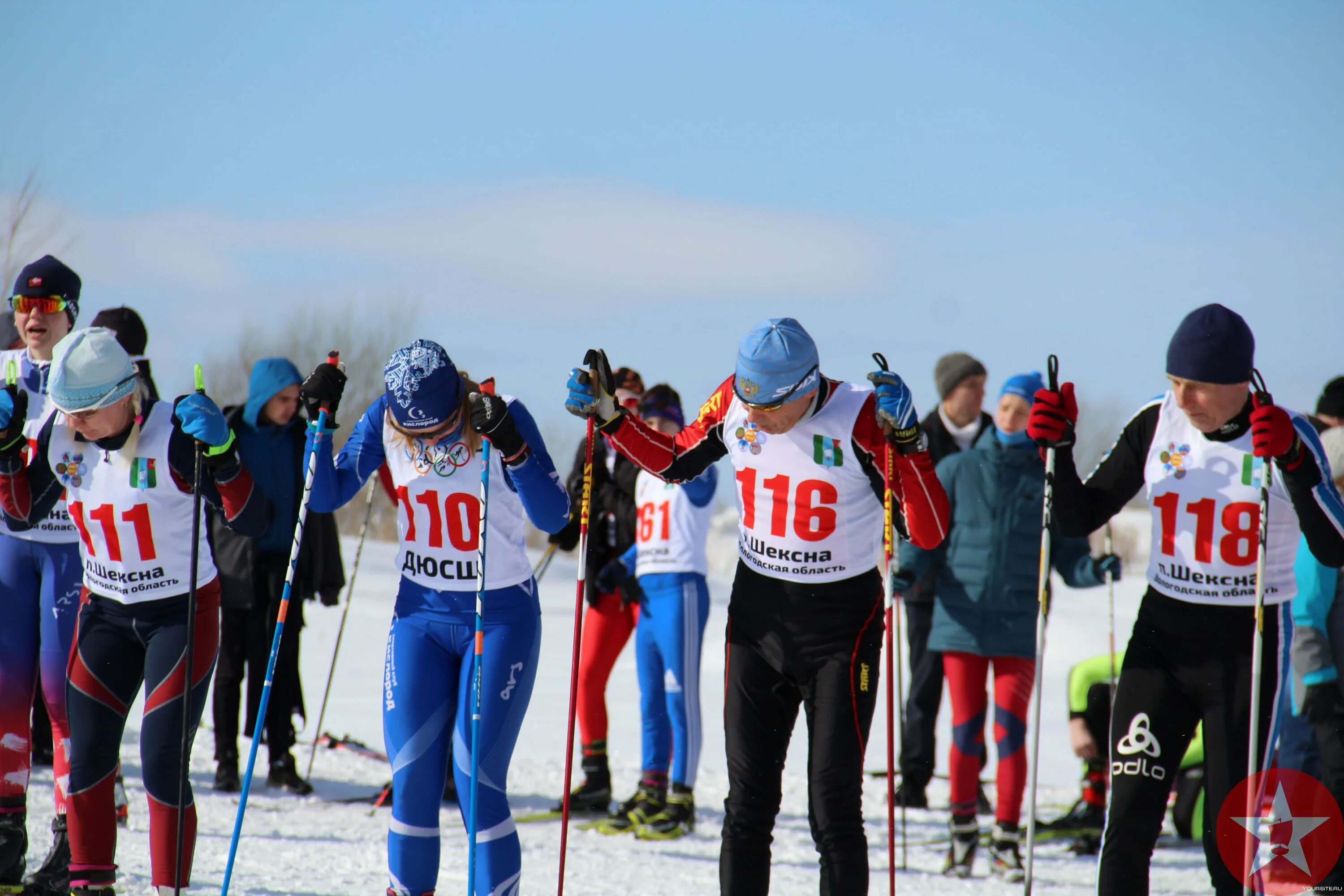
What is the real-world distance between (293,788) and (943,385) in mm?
4247

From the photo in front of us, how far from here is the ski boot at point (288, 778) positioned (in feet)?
23.4

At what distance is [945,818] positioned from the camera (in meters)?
7.14

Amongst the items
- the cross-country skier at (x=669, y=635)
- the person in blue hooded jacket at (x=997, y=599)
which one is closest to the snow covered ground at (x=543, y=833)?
the cross-country skier at (x=669, y=635)

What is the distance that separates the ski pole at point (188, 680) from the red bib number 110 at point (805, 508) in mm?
1950

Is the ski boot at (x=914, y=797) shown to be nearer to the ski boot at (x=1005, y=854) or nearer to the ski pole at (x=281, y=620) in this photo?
the ski boot at (x=1005, y=854)

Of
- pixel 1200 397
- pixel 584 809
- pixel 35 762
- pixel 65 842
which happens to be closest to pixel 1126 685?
pixel 1200 397

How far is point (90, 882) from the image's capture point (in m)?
4.38

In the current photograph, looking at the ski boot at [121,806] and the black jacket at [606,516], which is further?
the black jacket at [606,516]

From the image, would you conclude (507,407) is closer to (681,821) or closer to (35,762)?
(681,821)

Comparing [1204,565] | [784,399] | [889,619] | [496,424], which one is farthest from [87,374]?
[1204,565]

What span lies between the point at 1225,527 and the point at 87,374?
12.8 ft

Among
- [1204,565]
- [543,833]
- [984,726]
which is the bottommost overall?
[543,833]

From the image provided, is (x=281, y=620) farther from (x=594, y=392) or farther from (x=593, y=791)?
(x=593, y=791)

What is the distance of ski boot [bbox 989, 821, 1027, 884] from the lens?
588 centimetres
